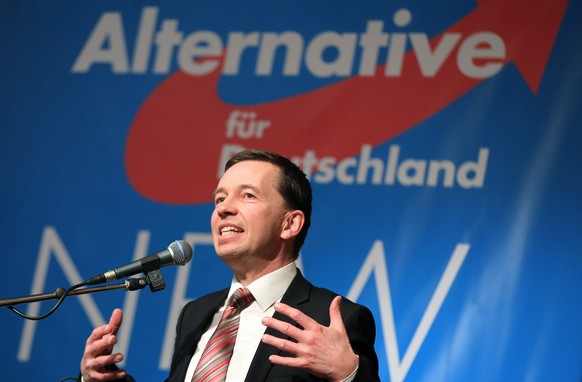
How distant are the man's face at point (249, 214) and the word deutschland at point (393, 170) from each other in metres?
1.08

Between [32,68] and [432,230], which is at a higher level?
[32,68]

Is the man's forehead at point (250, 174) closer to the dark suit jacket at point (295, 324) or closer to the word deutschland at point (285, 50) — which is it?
the dark suit jacket at point (295, 324)

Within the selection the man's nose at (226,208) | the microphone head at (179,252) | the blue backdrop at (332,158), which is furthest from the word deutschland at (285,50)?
the microphone head at (179,252)

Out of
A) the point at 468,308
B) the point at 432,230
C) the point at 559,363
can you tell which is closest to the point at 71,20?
the point at 432,230

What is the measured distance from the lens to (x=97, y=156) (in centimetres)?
439

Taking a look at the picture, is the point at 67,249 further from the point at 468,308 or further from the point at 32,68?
the point at 468,308

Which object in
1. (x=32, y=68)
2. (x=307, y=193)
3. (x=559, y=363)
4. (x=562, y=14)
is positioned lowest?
(x=559, y=363)

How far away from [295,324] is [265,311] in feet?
0.40

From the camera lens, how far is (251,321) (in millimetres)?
2752

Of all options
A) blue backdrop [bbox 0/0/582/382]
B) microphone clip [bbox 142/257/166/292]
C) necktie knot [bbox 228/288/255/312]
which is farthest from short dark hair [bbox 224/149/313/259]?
blue backdrop [bbox 0/0/582/382]

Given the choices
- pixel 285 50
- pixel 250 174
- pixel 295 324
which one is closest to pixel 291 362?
pixel 295 324

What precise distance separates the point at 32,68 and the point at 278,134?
133 centimetres

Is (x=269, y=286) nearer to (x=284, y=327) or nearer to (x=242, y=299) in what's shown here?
(x=242, y=299)

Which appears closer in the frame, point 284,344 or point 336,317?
point 284,344
